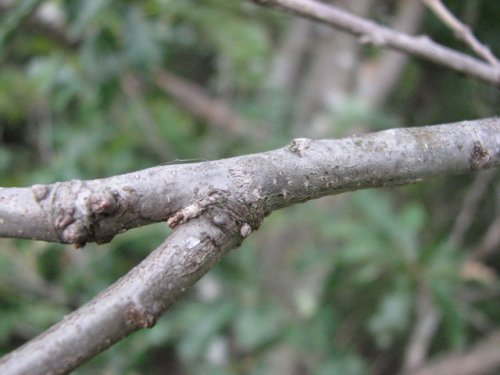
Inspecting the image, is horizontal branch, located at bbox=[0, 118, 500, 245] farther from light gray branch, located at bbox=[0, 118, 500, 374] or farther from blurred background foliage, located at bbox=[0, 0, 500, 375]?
blurred background foliage, located at bbox=[0, 0, 500, 375]

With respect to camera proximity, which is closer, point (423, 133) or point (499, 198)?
point (423, 133)

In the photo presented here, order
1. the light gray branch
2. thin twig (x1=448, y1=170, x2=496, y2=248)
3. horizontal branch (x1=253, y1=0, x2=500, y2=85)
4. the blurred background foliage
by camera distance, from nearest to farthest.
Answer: the light gray branch → horizontal branch (x1=253, y1=0, x2=500, y2=85) → the blurred background foliage → thin twig (x1=448, y1=170, x2=496, y2=248)

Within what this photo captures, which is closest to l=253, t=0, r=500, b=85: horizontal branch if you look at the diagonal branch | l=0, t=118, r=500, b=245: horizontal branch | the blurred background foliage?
l=0, t=118, r=500, b=245: horizontal branch

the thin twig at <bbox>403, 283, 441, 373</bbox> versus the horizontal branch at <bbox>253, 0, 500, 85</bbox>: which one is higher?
the horizontal branch at <bbox>253, 0, 500, 85</bbox>

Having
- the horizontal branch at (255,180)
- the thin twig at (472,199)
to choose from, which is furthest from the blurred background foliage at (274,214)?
the horizontal branch at (255,180)

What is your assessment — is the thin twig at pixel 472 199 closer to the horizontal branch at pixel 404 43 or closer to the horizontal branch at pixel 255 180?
the horizontal branch at pixel 404 43

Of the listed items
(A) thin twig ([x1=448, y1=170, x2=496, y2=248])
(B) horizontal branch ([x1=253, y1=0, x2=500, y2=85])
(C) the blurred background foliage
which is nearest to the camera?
(B) horizontal branch ([x1=253, y1=0, x2=500, y2=85])

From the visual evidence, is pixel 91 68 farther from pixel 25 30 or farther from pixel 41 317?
pixel 41 317

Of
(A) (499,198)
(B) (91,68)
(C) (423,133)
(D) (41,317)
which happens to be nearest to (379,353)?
(A) (499,198)
